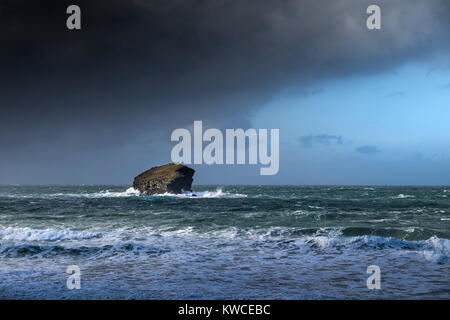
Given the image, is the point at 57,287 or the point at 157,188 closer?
the point at 57,287

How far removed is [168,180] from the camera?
269 ft

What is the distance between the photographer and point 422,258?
14.4m

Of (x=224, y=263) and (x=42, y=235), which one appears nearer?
(x=224, y=263)

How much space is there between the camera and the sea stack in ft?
267

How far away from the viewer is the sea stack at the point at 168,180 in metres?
81.5

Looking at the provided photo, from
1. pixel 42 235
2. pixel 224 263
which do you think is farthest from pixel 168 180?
pixel 224 263

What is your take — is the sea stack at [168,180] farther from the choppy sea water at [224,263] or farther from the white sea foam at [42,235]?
the white sea foam at [42,235]

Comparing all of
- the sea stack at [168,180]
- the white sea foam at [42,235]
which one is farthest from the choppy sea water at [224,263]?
the sea stack at [168,180]

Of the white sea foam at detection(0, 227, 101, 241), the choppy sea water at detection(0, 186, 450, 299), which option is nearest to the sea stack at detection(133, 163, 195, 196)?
the choppy sea water at detection(0, 186, 450, 299)

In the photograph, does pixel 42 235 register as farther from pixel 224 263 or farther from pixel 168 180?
pixel 168 180

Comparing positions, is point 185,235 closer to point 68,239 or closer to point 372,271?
point 68,239
